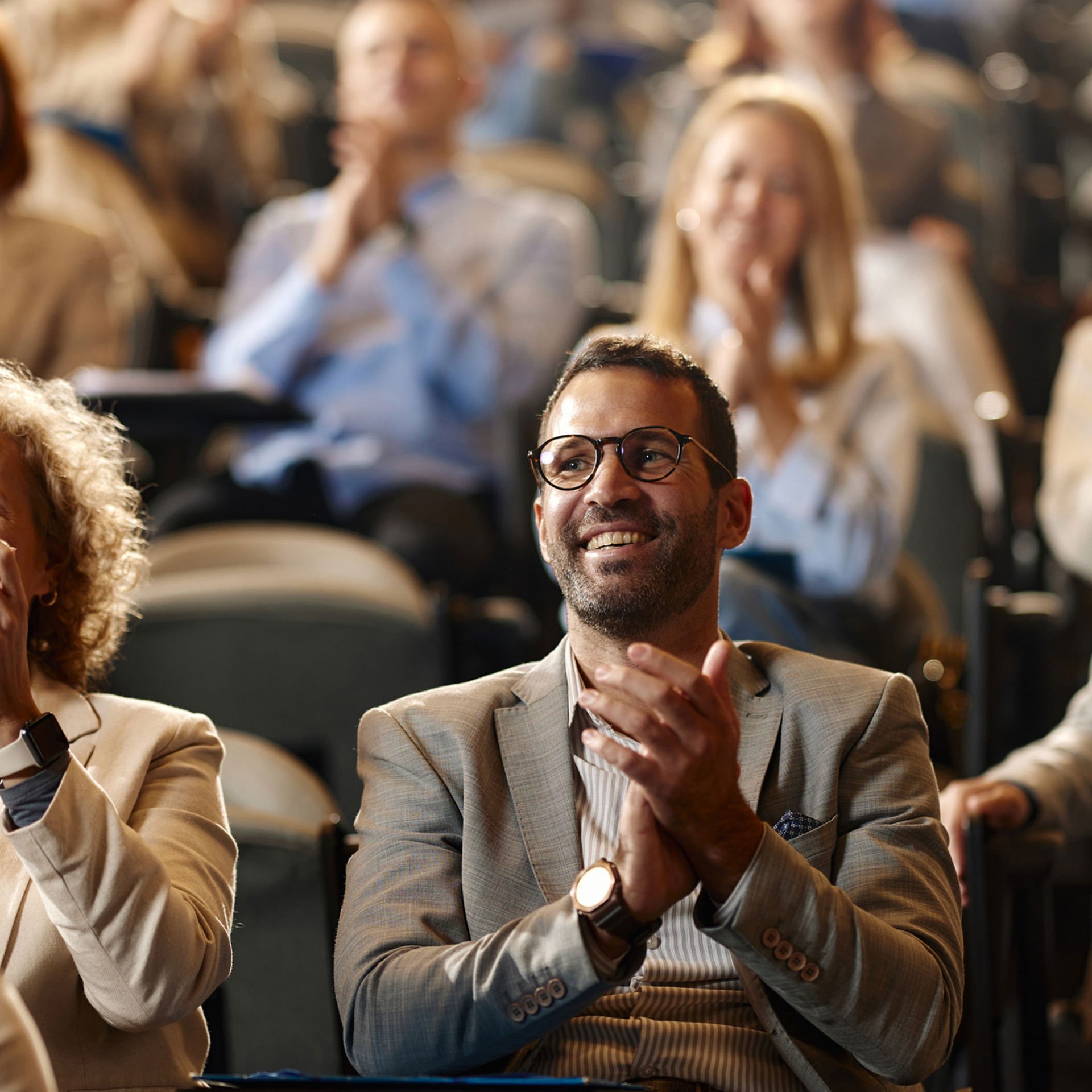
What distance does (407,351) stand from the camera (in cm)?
280

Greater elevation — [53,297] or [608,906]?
[53,297]

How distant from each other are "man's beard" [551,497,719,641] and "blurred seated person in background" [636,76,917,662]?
2.37ft

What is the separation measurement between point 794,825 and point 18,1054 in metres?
0.57

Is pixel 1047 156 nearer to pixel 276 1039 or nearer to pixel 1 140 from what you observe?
pixel 1 140

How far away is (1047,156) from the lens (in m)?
4.19

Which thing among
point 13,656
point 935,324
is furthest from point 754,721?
point 935,324

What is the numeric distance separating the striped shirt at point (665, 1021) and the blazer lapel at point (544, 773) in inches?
0.9

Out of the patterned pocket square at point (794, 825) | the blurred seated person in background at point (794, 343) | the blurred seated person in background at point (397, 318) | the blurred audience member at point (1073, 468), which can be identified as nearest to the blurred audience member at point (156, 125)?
the blurred seated person in background at point (397, 318)

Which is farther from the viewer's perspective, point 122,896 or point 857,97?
point 857,97

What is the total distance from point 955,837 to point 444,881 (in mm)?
525

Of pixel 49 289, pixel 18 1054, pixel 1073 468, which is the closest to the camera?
pixel 18 1054

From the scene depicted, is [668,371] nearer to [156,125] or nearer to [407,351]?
[407,351]

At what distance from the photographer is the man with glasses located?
39.8 inches

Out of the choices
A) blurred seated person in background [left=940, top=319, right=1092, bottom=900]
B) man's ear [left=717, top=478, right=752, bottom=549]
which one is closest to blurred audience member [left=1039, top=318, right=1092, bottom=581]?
blurred seated person in background [left=940, top=319, right=1092, bottom=900]
